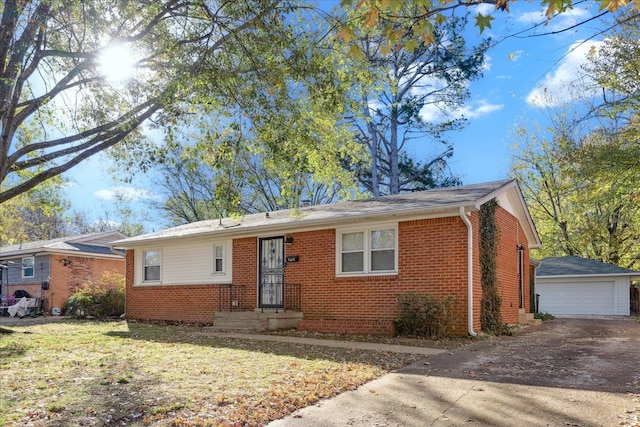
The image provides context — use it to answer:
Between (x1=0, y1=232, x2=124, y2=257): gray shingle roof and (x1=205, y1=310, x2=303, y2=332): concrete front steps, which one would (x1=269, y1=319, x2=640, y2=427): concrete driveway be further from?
(x1=0, y1=232, x2=124, y2=257): gray shingle roof

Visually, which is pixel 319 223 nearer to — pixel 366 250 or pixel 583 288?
pixel 366 250

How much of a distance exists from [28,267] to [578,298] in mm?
28113

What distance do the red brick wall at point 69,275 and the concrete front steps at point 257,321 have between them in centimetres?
1248

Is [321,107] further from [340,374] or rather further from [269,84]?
[340,374]

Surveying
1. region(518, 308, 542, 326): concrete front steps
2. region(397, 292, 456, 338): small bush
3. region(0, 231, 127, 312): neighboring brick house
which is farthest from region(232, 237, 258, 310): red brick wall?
region(0, 231, 127, 312): neighboring brick house

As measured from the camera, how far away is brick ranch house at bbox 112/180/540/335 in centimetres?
1141

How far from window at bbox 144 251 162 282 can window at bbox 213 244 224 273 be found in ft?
8.91

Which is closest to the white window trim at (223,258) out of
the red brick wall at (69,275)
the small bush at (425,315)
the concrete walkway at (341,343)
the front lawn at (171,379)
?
the concrete walkway at (341,343)

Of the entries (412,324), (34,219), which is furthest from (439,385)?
(34,219)

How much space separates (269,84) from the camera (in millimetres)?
8508

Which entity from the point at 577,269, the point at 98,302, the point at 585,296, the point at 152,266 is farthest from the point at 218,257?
the point at 585,296

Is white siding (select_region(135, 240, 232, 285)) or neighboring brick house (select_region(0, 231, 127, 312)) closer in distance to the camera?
white siding (select_region(135, 240, 232, 285))

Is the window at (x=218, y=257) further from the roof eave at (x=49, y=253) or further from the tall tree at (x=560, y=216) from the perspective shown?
the tall tree at (x=560, y=216)

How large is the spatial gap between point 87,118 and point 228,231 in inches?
220
